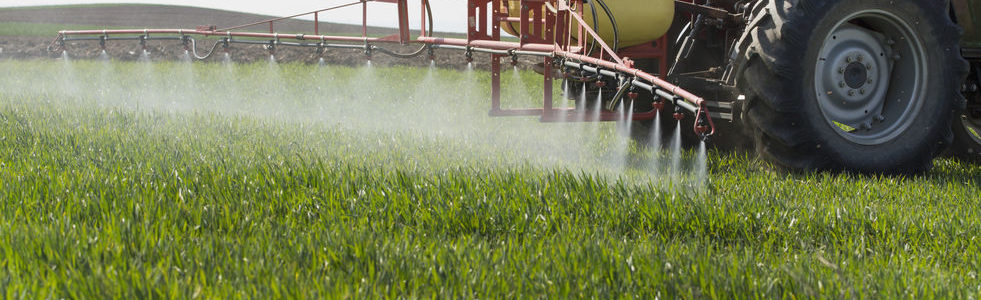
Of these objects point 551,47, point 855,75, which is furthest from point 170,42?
point 855,75

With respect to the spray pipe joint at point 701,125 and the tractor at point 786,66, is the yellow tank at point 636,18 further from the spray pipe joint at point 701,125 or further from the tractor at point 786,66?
the spray pipe joint at point 701,125

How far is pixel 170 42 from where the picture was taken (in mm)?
22984

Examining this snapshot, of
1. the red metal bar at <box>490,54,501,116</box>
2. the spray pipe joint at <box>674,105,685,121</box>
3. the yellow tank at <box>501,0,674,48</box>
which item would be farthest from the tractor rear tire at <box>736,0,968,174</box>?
the red metal bar at <box>490,54,501,116</box>

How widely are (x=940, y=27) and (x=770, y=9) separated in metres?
1.11

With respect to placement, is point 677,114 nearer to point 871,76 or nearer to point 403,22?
point 871,76

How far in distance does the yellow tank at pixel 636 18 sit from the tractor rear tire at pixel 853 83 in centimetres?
92

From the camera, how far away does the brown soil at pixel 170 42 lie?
19.0 meters

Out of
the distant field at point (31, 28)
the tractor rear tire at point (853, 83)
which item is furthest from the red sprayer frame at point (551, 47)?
the distant field at point (31, 28)

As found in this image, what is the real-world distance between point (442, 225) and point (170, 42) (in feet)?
69.8

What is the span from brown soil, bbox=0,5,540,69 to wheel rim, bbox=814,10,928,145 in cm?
266

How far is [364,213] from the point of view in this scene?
3.50 meters

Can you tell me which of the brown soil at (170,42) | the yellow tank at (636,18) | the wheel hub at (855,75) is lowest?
the brown soil at (170,42)

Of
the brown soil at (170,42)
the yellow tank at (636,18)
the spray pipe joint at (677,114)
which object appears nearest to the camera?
the spray pipe joint at (677,114)

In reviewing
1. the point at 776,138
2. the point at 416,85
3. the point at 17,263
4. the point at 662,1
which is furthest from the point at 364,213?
the point at 416,85
